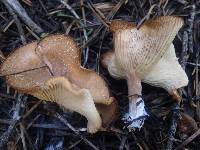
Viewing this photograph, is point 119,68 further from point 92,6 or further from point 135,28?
point 92,6

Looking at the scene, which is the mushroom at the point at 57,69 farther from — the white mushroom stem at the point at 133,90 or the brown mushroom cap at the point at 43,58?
the white mushroom stem at the point at 133,90

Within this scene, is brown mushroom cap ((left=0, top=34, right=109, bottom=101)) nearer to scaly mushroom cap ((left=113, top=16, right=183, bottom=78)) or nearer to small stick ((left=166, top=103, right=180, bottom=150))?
scaly mushroom cap ((left=113, top=16, right=183, bottom=78))

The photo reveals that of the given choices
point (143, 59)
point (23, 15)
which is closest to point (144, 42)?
point (143, 59)

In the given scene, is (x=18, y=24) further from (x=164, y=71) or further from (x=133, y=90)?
(x=164, y=71)

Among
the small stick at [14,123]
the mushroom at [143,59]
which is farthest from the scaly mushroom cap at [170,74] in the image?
the small stick at [14,123]

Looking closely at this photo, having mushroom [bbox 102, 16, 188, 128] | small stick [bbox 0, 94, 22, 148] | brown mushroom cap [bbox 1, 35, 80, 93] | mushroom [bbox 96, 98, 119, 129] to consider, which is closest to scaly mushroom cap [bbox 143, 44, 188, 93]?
mushroom [bbox 102, 16, 188, 128]

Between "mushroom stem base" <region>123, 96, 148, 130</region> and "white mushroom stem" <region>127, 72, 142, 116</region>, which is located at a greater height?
"white mushroom stem" <region>127, 72, 142, 116</region>

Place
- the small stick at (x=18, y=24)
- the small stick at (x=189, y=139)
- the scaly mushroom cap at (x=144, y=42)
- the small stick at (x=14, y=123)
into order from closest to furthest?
the scaly mushroom cap at (x=144, y=42) < the small stick at (x=14, y=123) < the small stick at (x=189, y=139) < the small stick at (x=18, y=24)

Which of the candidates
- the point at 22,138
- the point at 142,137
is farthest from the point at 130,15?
the point at 22,138
